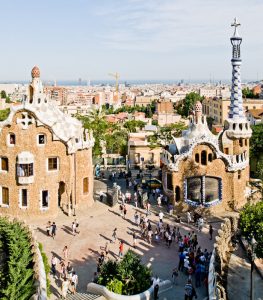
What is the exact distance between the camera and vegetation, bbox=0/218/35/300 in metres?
22.8

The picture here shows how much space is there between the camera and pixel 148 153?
203 feet

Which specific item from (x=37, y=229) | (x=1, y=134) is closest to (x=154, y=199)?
(x=37, y=229)

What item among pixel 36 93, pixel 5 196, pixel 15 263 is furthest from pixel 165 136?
pixel 15 263

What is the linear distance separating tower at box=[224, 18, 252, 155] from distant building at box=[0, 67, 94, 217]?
14115 mm

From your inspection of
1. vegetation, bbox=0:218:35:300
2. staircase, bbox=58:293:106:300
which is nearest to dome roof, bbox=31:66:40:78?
vegetation, bbox=0:218:35:300

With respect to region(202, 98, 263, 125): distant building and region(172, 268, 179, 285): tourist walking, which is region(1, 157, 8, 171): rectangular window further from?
region(202, 98, 263, 125): distant building

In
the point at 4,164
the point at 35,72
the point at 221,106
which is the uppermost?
the point at 35,72

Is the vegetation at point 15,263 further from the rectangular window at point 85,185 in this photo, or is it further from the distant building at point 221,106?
the distant building at point 221,106

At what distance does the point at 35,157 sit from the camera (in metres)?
37.3

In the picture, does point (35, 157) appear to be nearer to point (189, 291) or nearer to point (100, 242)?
point (100, 242)

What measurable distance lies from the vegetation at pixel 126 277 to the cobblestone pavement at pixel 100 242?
4.27 ft

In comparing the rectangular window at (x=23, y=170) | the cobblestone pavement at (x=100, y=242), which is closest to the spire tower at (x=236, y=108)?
the cobblestone pavement at (x=100, y=242)

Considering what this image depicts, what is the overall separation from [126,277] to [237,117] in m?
24.3

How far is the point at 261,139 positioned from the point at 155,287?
128ft
